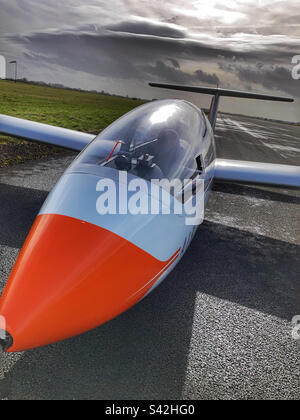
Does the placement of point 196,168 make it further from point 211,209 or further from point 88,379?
point 211,209

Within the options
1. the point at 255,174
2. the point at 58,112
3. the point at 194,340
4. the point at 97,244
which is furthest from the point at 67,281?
the point at 58,112

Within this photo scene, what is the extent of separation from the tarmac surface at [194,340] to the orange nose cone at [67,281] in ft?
1.71

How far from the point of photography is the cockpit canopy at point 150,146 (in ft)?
11.9

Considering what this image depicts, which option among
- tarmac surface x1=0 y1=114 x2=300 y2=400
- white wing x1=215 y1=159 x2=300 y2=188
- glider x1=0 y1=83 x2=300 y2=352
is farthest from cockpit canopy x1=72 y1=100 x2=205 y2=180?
white wing x1=215 y1=159 x2=300 y2=188

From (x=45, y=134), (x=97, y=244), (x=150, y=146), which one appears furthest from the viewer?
(x=45, y=134)

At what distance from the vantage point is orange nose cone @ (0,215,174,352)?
252 cm

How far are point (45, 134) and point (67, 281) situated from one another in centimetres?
607

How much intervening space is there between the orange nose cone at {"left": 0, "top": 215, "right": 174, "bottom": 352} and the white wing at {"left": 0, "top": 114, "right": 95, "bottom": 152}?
16.5 ft

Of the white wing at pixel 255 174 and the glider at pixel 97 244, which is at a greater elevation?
the glider at pixel 97 244

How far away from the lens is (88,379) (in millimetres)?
2873

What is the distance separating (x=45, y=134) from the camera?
7895 mm

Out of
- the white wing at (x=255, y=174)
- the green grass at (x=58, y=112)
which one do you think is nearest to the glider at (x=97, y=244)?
the white wing at (x=255, y=174)

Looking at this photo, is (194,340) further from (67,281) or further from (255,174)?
(255,174)

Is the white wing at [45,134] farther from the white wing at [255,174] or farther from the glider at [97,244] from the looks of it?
the glider at [97,244]
